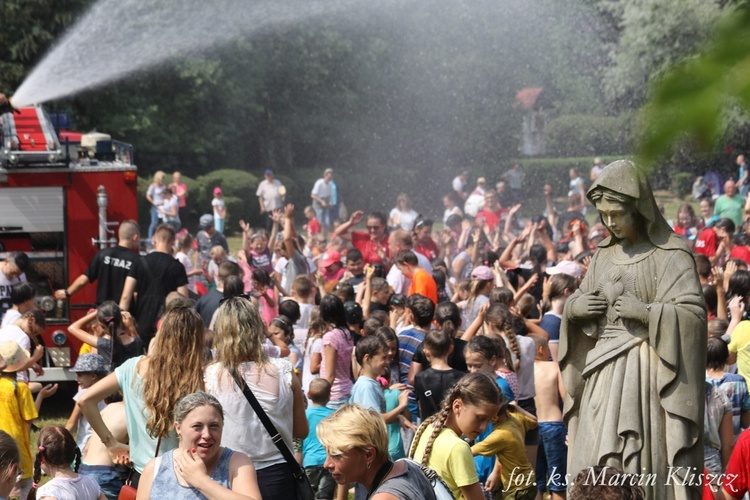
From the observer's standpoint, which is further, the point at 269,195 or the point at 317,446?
the point at 269,195

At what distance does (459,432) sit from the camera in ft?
16.4

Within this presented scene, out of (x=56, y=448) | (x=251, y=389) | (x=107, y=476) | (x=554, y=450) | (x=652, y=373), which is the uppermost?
(x=652, y=373)

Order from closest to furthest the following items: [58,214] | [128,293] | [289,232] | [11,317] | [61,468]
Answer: [61,468] → [11,317] → [128,293] → [58,214] → [289,232]

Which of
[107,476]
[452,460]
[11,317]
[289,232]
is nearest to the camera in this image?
[452,460]

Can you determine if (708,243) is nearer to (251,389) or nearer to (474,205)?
(474,205)

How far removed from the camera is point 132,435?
5.40m

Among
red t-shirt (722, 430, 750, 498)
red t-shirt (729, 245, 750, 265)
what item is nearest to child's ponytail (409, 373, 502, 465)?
red t-shirt (722, 430, 750, 498)

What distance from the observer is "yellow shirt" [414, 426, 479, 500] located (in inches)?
188

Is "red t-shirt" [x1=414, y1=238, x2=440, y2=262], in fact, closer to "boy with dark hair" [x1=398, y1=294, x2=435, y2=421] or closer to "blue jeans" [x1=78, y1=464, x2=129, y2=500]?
"boy with dark hair" [x1=398, y1=294, x2=435, y2=421]

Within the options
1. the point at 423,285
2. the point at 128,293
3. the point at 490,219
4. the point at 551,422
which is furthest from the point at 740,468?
the point at 490,219

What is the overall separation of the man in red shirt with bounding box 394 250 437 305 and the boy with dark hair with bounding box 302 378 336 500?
8.96 feet

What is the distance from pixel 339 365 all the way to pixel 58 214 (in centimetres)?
493

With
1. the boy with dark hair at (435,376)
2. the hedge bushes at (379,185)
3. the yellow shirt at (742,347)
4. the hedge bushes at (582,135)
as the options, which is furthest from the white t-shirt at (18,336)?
the hedge bushes at (582,135)

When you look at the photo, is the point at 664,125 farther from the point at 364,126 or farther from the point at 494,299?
the point at 364,126
